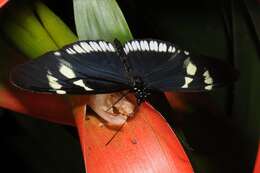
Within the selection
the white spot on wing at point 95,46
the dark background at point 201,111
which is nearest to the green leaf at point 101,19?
the white spot on wing at point 95,46

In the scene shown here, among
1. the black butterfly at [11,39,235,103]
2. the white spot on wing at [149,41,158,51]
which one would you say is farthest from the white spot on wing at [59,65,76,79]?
the white spot on wing at [149,41,158,51]

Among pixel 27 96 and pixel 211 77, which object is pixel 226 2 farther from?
pixel 27 96

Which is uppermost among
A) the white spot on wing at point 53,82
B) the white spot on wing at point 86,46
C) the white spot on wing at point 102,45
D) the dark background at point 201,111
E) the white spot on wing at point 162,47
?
the white spot on wing at point 86,46

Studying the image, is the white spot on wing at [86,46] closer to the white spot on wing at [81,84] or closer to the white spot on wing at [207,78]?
the white spot on wing at [81,84]

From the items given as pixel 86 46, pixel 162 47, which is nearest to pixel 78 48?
pixel 86 46

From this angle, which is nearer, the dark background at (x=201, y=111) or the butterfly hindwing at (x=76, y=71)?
the butterfly hindwing at (x=76, y=71)

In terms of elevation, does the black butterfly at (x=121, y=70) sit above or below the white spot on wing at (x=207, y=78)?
above

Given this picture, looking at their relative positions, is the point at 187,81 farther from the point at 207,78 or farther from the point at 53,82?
the point at 53,82

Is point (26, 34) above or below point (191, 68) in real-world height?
above
